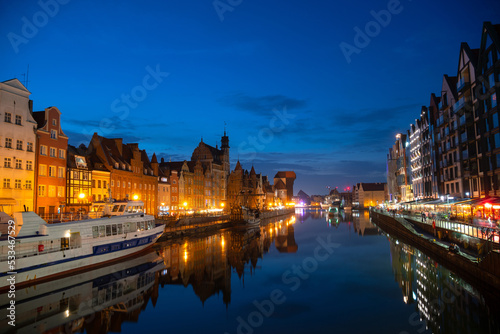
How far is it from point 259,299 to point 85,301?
445 inches

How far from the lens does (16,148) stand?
1686 inches

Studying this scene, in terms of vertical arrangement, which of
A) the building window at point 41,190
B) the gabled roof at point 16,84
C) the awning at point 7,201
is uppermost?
the gabled roof at point 16,84

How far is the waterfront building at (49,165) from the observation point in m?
45.7

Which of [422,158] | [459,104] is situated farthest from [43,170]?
[422,158]

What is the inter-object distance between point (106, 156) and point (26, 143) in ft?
58.3

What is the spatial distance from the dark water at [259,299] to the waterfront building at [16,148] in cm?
1641

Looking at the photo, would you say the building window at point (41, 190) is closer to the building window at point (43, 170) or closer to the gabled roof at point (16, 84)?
the building window at point (43, 170)

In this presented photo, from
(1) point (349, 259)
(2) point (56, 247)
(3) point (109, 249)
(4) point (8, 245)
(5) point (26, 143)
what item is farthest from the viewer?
(5) point (26, 143)

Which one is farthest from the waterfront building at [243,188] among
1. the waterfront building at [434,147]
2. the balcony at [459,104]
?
the balcony at [459,104]

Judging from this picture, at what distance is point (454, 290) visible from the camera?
24.9 meters

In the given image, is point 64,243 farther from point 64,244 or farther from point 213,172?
point 213,172

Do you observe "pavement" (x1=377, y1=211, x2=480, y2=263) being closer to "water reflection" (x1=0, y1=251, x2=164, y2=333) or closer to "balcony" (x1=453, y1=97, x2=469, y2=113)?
"balcony" (x1=453, y1=97, x2=469, y2=113)

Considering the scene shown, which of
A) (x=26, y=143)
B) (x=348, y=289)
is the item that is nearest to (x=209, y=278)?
(x=348, y=289)

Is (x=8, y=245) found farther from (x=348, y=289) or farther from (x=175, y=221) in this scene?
(x=175, y=221)
